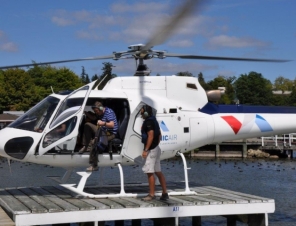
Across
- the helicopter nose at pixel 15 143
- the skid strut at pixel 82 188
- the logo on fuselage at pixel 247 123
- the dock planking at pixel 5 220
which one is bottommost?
the dock planking at pixel 5 220

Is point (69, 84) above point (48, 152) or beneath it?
above

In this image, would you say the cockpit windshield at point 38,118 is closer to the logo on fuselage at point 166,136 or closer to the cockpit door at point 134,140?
the cockpit door at point 134,140

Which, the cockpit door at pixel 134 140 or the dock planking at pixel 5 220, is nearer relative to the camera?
the dock planking at pixel 5 220

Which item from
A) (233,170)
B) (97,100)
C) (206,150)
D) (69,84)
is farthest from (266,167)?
(69,84)

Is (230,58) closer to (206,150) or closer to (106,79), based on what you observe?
(106,79)

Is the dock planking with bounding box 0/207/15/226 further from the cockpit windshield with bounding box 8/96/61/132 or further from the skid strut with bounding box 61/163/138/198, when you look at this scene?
the cockpit windshield with bounding box 8/96/61/132

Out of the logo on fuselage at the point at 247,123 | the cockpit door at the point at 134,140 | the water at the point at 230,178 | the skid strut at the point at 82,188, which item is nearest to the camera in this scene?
the skid strut at the point at 82,188

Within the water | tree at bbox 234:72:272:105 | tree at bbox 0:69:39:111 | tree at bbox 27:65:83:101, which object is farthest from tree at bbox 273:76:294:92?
the water

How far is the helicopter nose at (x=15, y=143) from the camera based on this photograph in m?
12.0

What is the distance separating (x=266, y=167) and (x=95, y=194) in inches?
1146

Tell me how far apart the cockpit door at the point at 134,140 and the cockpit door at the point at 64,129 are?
1.15m

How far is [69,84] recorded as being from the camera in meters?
88.9

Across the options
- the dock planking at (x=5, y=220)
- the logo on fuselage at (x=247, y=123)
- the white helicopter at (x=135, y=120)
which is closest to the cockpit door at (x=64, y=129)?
the white helicopter at (x=135, y=120)

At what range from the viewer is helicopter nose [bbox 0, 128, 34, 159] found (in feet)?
39.5
